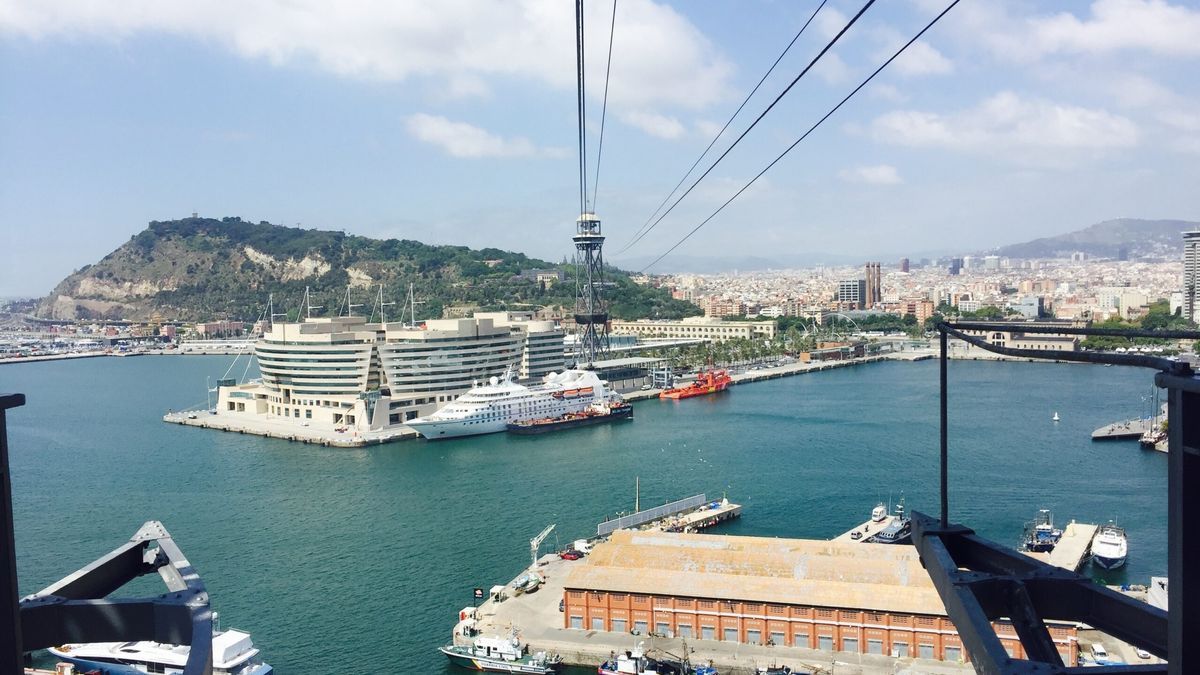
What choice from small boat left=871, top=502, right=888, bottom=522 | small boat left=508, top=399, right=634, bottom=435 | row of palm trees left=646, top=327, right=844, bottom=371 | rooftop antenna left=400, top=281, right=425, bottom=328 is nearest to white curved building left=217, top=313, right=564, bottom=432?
small boat left=508, top=399, right=634, bottom=435

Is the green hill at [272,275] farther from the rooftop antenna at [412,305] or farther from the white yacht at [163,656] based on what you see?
the white yacht at [163,656]

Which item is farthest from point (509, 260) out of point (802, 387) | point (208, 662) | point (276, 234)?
point (208, 662)

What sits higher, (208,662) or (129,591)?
(208,662)

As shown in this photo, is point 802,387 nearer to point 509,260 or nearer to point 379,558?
point 379,558

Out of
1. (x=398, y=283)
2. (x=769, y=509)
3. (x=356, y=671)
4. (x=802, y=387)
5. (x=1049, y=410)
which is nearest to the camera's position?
(x=356, y=671)

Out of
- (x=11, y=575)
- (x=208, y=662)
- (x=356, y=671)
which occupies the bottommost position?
(x=356, y=671)

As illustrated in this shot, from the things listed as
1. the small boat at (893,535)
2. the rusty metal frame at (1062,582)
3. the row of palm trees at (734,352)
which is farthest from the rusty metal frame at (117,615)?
the row of palm trees at (734,352)

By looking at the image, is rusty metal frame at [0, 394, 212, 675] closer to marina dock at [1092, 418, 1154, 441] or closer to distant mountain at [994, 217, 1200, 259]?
marina dock at [1092, 418, 1154, 441]
